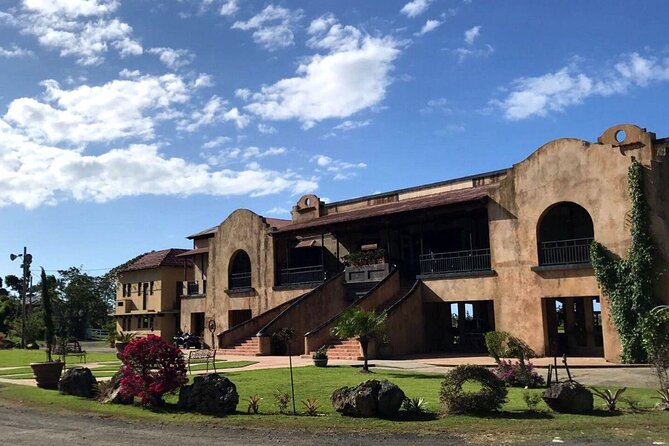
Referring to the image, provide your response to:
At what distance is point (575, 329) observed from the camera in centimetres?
2770

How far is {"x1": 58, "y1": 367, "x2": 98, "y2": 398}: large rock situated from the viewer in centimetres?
1509

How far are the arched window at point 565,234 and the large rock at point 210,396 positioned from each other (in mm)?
15027

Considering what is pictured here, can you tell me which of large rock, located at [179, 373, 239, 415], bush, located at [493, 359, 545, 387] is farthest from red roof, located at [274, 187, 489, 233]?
large rock, located at [179, 373, 239, 415]

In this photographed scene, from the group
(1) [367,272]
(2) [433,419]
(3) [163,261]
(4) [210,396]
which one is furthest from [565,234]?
(3) [163,261]

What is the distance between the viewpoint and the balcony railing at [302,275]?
107 ft

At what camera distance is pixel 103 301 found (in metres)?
76.9

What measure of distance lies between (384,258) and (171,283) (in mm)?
25360

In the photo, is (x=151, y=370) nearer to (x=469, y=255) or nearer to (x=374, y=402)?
(x=374, y=402)

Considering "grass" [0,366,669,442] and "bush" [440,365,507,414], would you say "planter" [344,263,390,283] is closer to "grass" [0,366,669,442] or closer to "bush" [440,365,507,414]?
"grass" [0,366,669,442]

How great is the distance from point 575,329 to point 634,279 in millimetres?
8088

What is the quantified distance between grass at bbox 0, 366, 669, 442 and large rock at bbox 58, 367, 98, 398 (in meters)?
0.30

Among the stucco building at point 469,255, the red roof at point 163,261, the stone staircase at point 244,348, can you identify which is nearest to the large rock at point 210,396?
the stucco building at point 469,255

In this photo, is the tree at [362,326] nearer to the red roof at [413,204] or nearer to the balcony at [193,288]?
the red roof at [413,204]

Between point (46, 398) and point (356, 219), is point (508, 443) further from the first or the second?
point (356, 219)
